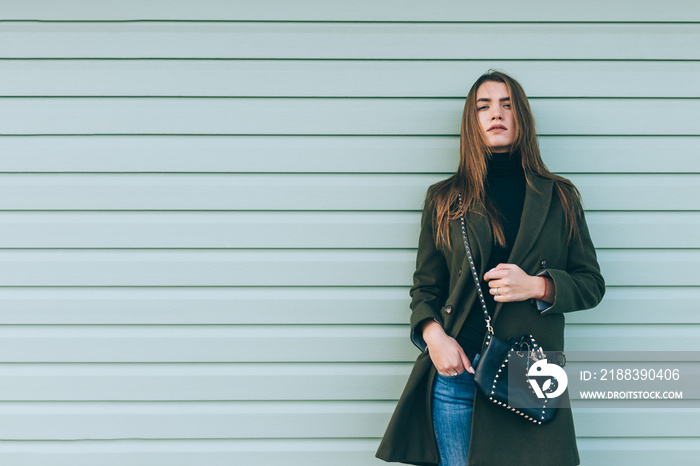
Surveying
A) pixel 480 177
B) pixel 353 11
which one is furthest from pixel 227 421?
pixel 353 11

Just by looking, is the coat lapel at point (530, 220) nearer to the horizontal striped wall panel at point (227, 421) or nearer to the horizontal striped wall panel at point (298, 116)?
the horizontal striped wall panel at point (298, 116)

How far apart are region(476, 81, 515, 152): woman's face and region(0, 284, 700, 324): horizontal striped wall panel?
2.63ft

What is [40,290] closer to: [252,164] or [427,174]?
[252,164]

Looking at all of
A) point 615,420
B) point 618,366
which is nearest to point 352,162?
point 618,366

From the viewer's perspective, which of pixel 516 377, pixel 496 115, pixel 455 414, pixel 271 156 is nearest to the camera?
pixel 516 377

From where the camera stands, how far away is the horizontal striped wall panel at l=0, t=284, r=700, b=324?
7.90 feet

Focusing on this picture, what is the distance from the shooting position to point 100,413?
2.42m

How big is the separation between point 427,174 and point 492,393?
1.07 meters

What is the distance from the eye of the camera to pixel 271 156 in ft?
7.90

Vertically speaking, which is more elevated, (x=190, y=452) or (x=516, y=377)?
(x=516, y=377)

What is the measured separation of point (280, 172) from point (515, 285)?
1201mm

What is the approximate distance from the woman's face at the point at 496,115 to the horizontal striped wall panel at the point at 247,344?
3.11ft

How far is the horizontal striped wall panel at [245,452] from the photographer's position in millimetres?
2422

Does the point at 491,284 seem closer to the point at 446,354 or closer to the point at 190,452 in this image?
the point at 446,354
